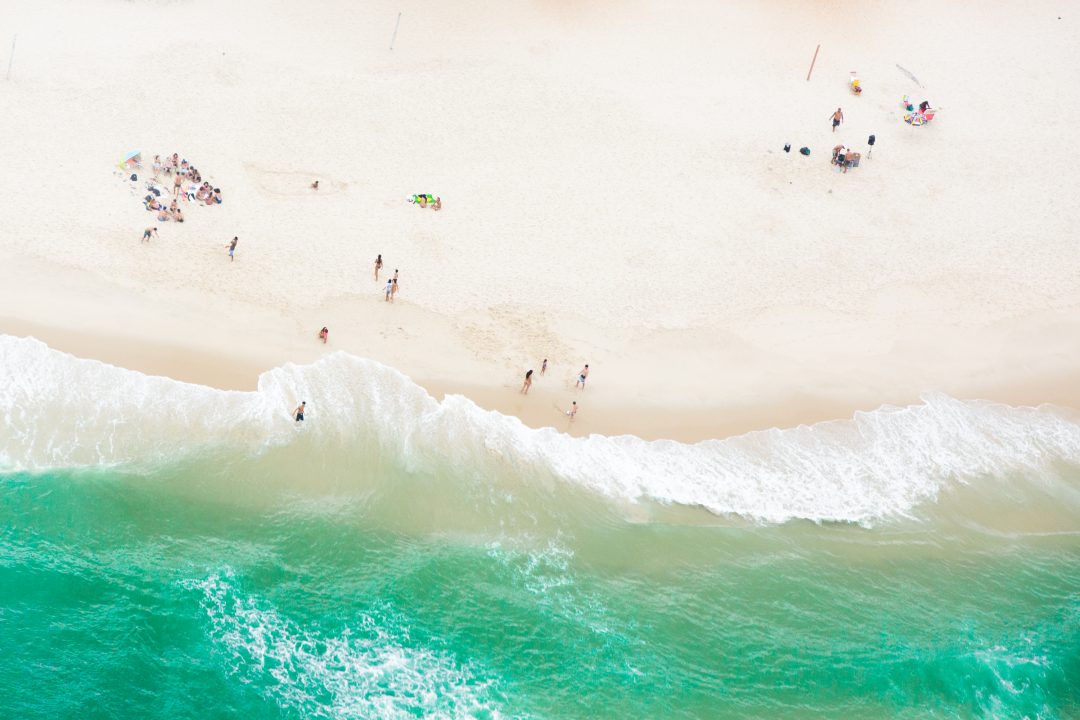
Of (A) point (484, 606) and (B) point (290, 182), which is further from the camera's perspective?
(B) point (290, 182)

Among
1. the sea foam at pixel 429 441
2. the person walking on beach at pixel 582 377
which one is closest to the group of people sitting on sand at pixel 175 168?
the sea foam at pixel 429 441

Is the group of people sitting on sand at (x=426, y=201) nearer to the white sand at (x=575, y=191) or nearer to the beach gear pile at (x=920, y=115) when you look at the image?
the white sand at (x=575, y=191)

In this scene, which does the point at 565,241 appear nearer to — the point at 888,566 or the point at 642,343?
the point at 642,343

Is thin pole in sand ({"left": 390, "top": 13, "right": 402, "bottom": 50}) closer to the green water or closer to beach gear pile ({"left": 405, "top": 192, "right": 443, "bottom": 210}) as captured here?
beach gear pile ({"left": 405, "top": 192, "right": 443, "bottom": 210})

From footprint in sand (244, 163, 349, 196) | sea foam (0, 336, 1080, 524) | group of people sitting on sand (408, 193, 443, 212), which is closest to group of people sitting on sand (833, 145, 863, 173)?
sea foam (0, 336, 1080, 524)

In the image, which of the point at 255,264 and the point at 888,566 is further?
the point at 255,264

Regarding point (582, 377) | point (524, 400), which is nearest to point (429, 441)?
point (524, 400)

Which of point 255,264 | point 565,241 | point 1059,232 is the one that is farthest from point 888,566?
point 255,264

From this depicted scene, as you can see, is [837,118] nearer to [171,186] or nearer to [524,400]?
[524,400]
